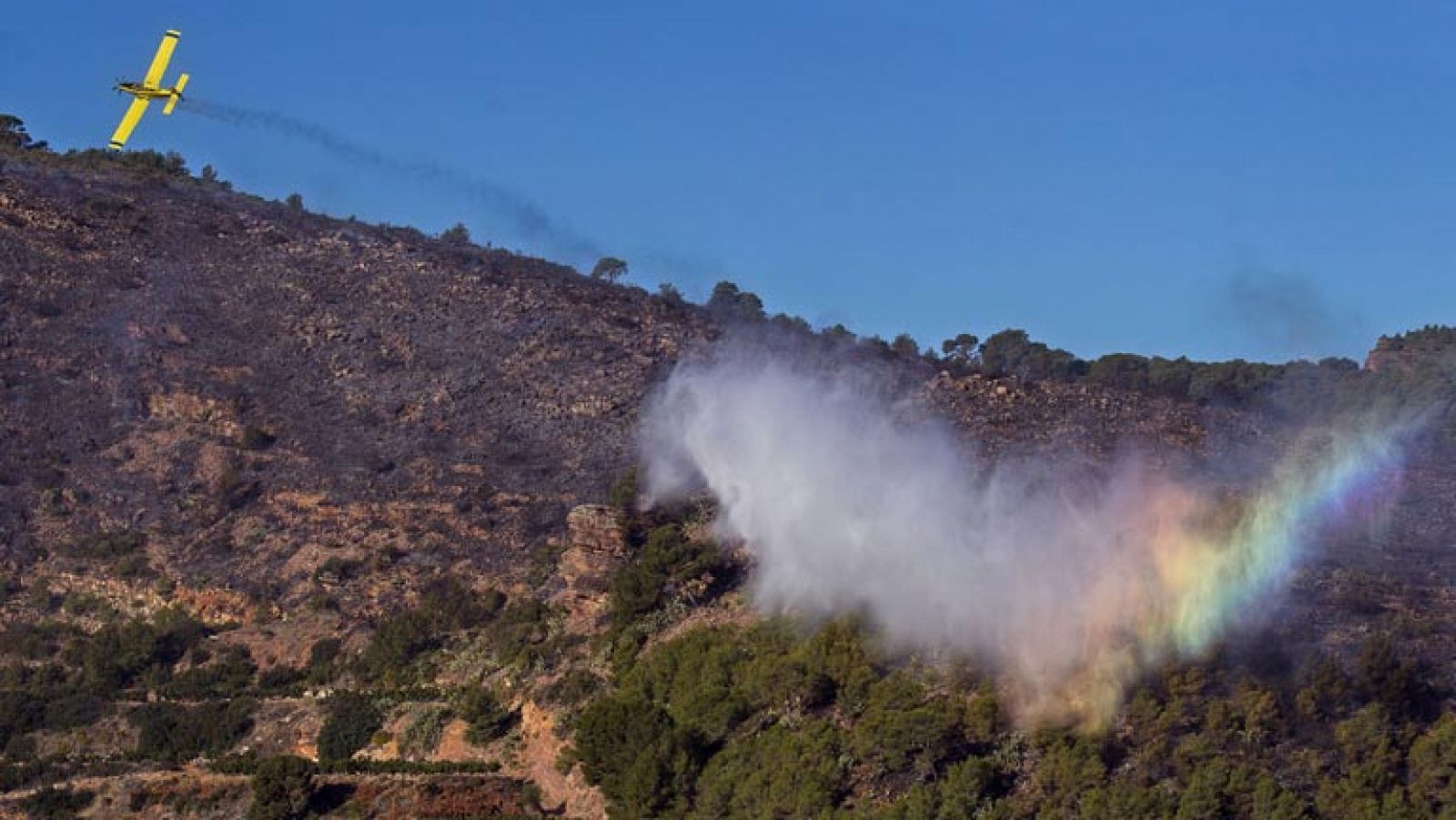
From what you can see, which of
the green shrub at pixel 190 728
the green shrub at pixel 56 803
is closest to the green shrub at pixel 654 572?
the green shrub at pixel 190 728

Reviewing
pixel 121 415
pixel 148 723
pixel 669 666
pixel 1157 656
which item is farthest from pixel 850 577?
pixel 121 415

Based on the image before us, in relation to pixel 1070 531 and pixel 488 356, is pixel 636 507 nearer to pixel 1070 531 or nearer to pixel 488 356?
pixel 1070 531

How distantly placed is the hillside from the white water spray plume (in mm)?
1621

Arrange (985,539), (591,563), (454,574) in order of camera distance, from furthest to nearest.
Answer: (454,574) < (591,563) < (985,539)

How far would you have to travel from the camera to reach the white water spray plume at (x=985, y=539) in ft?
240

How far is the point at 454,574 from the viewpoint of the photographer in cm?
9988

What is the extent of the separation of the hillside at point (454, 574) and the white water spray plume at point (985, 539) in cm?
162

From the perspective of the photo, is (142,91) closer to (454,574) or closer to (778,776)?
(454,574)

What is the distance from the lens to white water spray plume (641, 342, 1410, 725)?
73.1 meters

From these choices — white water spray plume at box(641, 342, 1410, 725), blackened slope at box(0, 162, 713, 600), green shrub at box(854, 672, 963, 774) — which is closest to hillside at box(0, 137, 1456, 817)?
green shrub at box(854, 672, 963, 774)

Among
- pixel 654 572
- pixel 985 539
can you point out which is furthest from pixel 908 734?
pixel 654 572

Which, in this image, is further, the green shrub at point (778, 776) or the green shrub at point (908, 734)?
the green shrub at point (908, 734)

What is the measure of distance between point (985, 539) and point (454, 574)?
27619 millimetres

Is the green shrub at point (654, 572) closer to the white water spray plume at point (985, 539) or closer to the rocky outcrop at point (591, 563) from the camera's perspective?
the rocky outcrop at point (591, 563)
